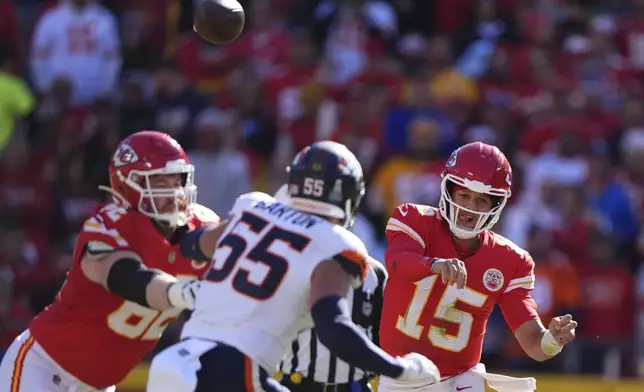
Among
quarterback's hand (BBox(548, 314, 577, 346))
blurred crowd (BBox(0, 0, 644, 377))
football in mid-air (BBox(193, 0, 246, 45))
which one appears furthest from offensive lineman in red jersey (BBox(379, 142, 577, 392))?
blurred crowd (BBox(0, 0, 644, 377))

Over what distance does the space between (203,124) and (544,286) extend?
3.06m

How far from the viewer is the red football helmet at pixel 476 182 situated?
5.55 m

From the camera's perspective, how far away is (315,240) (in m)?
4.51

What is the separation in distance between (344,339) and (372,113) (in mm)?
6424

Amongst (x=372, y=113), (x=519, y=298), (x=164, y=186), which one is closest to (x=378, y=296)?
(x=519, y=298)

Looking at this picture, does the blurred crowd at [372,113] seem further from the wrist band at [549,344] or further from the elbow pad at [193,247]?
the elbow pad at [193,247]

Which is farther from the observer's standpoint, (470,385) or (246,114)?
(246,114)

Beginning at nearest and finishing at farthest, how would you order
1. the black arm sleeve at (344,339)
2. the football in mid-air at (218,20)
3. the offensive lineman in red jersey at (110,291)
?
the black arm sleeve at (344,339) → the offensive lineman in red jersey at (110,291) → the football in mid-air at (218,20)

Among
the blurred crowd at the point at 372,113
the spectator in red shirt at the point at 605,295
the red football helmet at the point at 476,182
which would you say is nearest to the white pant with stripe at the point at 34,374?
the red football helmet at the point at 476,182

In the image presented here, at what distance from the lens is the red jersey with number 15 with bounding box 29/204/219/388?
5.23m

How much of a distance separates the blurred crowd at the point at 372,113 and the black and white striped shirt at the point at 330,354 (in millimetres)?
3780

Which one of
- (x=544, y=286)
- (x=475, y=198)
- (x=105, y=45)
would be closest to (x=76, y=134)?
(x=105, y=45)

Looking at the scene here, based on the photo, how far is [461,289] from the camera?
5559 mm

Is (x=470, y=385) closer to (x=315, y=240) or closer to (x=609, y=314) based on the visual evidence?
(x=315, y=240)
